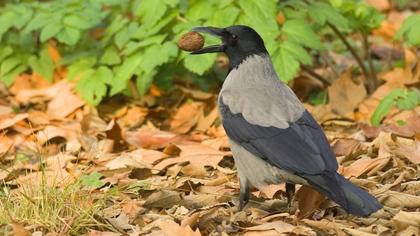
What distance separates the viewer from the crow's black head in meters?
5.14

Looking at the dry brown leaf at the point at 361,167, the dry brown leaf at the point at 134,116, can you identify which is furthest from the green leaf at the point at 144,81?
the dry brown leaf at the point at 361,167

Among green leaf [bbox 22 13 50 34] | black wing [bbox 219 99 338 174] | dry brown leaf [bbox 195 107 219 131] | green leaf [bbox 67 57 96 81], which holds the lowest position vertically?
dry brown leaf [bbox 195 107 219 131]

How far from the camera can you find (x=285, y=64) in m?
6.07

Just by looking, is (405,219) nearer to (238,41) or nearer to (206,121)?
(238,41)

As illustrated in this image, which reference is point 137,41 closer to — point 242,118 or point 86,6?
point 86,6

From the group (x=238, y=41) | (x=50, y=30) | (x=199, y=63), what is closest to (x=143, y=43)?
(x=199, y=63)

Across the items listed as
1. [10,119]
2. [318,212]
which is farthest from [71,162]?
[318,212]

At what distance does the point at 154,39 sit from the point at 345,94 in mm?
1523

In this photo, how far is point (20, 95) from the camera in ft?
23.8

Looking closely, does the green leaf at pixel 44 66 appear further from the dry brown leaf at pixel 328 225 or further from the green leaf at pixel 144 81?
the dry brown leaf at pixel 328 225

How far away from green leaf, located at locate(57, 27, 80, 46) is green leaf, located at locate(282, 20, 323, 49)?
1454mm

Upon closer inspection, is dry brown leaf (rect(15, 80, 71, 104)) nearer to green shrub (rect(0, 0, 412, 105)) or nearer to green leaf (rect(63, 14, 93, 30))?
green shrub (rect(0, 0, 412, 105))

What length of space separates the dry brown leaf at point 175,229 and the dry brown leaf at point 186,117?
7.93 ft

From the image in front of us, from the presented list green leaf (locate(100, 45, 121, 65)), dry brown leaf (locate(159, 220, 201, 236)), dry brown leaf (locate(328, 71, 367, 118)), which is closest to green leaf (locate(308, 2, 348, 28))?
dry brown leaf (locate(328, 71, 367, 118))
